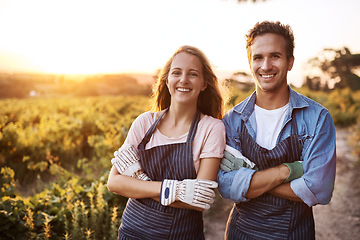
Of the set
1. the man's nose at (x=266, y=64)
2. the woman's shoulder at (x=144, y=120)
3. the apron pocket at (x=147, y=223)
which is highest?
the man's nose at (x=266, y=64)

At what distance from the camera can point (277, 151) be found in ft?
6.06

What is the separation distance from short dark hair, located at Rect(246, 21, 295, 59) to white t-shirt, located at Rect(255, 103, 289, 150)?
0.38 m

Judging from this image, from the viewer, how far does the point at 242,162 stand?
6.21 feet

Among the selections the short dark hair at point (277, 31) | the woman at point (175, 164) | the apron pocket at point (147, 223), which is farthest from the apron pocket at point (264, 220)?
the short dark hair at point (277, 31)

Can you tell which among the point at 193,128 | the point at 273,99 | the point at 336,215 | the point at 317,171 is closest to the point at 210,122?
the point at 193,128

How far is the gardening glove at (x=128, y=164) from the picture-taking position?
1924mm

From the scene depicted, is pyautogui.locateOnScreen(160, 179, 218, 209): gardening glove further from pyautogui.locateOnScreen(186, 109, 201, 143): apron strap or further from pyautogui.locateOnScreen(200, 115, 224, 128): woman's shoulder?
pyautogui.locateOnScreen(200, 115, 224, 128): woman's shoulder

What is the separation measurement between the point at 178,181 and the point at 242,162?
0.43m

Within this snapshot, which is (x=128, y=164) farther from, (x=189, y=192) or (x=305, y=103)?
(x=305, y=103)

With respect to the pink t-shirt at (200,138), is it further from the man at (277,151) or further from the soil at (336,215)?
the soil at (336,215)

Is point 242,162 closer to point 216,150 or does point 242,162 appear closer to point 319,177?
point 216,150

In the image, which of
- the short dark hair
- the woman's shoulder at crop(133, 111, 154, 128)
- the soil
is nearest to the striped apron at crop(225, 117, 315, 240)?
the short dark hair

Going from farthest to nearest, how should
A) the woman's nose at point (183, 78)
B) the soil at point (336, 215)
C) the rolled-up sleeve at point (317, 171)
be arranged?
1. the soil at point (336, 215)
2. the woman's nose at point (183, 78)
3. the rolled-up sleeve at point (317, 171)

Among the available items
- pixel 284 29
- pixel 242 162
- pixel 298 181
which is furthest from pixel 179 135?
pixel 284 29
